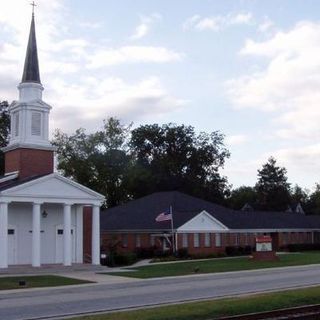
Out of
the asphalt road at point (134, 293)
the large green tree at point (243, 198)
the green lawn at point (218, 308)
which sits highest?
the large green tree at point (243, 198)

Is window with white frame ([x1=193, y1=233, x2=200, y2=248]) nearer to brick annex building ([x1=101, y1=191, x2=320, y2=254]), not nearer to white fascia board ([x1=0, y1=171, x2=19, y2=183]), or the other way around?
brick annex building ([x1=101, y1=191, x2=320, y2=254])

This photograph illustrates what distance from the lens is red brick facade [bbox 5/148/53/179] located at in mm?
42500

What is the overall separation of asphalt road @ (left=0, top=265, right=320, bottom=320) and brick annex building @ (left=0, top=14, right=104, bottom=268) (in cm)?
1153

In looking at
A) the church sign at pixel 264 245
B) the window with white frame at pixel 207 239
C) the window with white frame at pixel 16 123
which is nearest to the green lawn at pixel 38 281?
the window with white frame at pixel 16 123

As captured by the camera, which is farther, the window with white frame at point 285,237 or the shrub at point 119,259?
the window with white frame at point 285,237

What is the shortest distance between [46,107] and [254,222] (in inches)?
1193

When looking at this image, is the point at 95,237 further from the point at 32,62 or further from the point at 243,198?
the point at 243,198

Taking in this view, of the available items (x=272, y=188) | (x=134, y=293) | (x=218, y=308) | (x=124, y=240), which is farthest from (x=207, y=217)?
(x=272, y=188)

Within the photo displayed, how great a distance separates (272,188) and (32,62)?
273ft

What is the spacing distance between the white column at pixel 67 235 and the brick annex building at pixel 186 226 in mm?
8963

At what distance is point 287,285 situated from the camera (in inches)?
1019

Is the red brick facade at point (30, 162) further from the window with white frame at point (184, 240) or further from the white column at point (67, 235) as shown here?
the window with white frame at point (184, 240)

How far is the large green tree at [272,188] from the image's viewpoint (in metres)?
117

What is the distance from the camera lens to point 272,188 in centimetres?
→ 12100
